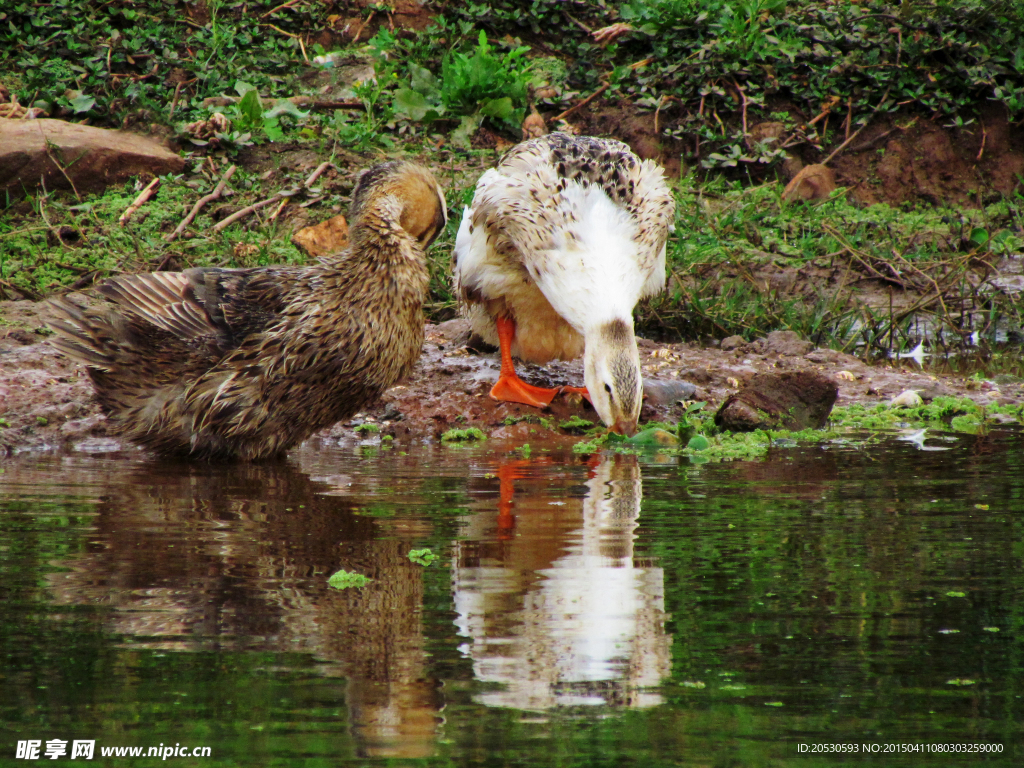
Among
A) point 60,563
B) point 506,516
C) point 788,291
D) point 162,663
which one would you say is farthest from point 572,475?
point 788,291

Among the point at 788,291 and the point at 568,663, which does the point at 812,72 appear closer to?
the point at 788,291

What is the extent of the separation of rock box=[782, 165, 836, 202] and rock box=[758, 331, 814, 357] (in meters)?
2.67

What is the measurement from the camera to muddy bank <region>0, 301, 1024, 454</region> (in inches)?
219

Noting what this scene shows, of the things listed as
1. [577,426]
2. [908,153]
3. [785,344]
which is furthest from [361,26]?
[577,426]

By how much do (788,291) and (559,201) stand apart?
3161 millimetres

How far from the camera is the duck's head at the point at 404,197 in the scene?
5236 mm

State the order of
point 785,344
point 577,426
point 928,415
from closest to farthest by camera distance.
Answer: point 577,426, point 928,415, point 785,344

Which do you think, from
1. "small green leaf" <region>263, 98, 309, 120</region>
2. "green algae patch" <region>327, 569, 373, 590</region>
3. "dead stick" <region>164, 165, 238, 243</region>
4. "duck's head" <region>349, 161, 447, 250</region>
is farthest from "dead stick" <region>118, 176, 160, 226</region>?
"green algae patch" <region>327, 569, 373, 590</region>

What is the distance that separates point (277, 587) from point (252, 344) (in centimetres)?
221

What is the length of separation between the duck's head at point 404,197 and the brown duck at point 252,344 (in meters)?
0.05

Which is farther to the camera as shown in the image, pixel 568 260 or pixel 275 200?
pixel 275 200

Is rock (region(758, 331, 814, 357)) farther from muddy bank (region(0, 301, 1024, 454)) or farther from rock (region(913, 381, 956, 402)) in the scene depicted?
rock (region(913, 381, 956, 402))

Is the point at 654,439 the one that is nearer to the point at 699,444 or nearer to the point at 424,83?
the point at 699,444

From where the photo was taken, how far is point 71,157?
8867mm
